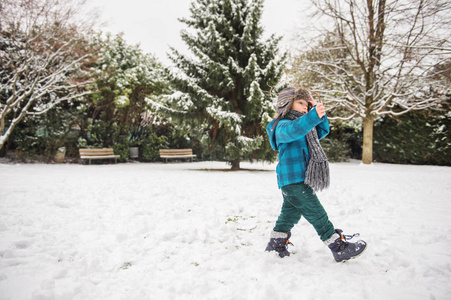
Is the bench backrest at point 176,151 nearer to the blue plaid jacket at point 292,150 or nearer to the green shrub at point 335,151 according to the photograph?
the green shrub at point 335,151

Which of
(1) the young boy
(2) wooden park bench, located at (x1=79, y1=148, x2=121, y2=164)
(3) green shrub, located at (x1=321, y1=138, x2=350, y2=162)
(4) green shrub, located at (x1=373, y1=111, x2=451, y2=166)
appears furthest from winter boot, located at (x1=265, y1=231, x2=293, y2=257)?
(3) green shrub, located at (x1=321, y1=138, x2=350, y2=162)

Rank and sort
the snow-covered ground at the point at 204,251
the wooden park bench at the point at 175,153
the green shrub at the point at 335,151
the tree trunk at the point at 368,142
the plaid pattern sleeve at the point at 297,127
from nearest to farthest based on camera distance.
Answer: the snow-covered ground at the point at 204,251 < the plaid pattern sleeve at the point at 297,127 < the tree trunk at the point at 368,142 < the wooden park bench at the point at 175,153 < the green shrub at the point at 335,151

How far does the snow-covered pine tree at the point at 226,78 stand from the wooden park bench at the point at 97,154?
196 inches

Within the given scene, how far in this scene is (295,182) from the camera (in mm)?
2318

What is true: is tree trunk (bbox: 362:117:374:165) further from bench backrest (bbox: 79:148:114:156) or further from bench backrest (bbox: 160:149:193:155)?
bench backrest (bbox: 79:148:114:156)

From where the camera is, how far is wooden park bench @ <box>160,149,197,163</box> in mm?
15546

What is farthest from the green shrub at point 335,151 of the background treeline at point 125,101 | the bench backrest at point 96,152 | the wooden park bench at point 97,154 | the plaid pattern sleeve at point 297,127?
the plaid pattern sleeve at point 297,127

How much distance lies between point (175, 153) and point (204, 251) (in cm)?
1365

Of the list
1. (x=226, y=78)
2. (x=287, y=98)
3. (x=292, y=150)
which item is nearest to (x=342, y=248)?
(x=292, y=150)

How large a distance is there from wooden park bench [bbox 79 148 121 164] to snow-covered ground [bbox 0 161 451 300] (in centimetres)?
846

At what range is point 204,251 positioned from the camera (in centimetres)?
270

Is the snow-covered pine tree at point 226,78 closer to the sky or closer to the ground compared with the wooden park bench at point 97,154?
closer to the sky

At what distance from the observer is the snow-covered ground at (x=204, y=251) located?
77.2 inches

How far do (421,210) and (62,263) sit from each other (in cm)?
495
